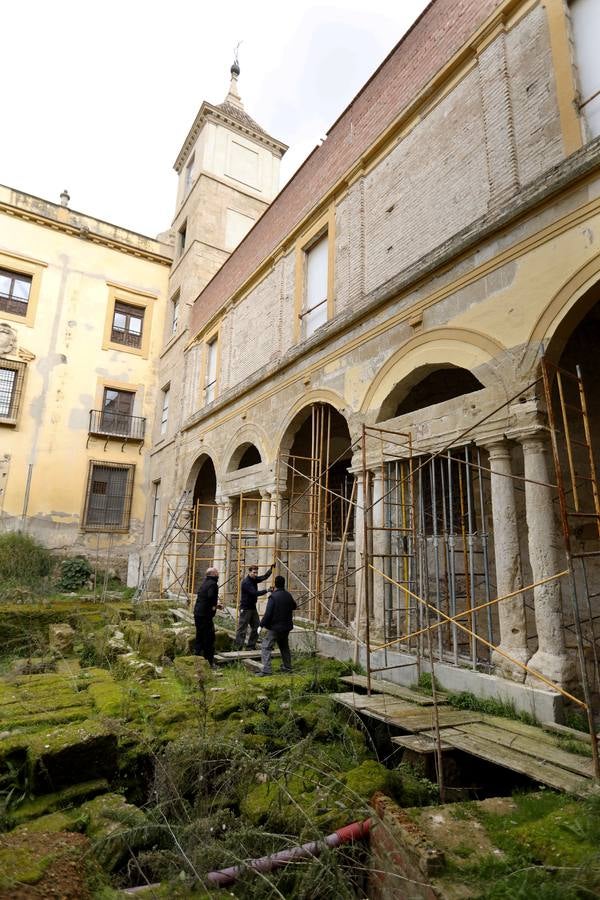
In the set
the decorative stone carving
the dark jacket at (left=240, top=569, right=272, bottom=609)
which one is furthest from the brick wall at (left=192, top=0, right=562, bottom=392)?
the decorative stone carving

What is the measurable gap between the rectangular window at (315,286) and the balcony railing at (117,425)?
10.2m

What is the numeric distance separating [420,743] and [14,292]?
1884cm

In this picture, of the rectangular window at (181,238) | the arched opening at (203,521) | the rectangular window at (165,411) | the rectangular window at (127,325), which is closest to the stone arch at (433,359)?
the arched opening at (203,521)

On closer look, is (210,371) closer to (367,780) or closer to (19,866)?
(367,780)

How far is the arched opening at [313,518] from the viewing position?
909 cm

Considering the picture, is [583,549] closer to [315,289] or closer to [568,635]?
[568,635]

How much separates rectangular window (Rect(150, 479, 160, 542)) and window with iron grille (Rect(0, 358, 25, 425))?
4.99 meters

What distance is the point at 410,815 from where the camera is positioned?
2.80 m

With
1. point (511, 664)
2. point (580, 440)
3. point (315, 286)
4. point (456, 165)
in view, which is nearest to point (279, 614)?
point (511, 664)

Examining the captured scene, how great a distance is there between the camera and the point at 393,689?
232 inches

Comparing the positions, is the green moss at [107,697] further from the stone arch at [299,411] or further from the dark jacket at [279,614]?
the stone arch at [299,411]

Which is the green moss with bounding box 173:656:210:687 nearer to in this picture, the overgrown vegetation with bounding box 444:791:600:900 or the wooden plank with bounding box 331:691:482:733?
the wooden plank with bounding box 331:691:482:733

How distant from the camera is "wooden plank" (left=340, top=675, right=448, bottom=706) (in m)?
5.45

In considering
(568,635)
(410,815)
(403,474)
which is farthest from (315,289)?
(410,815)
